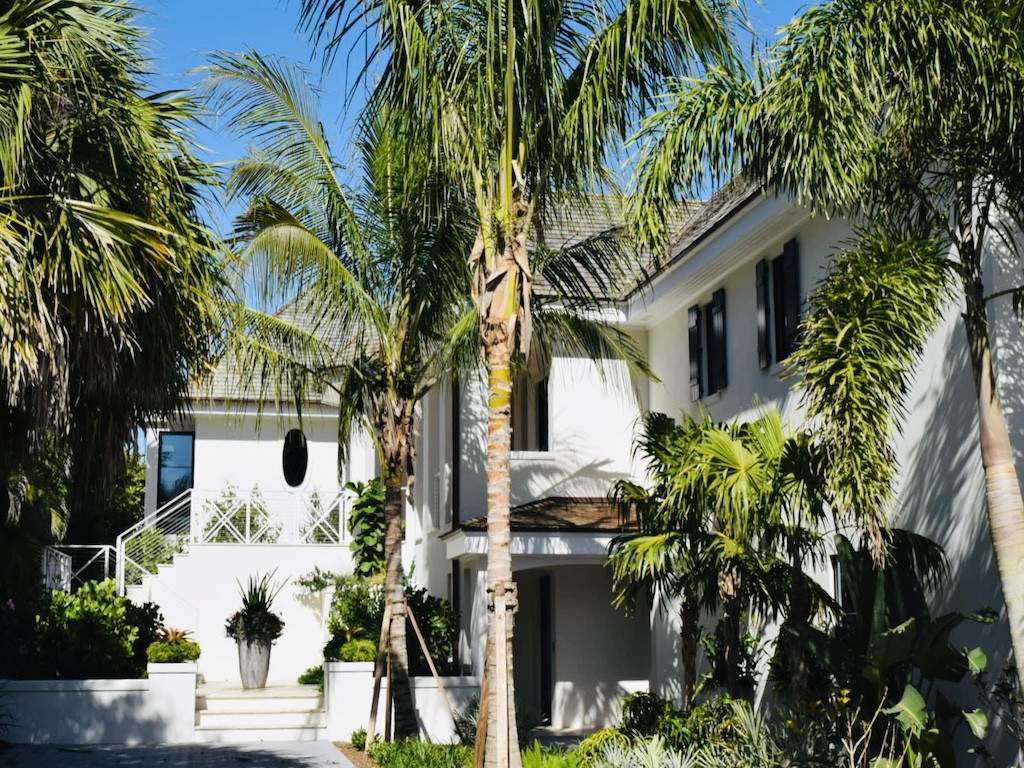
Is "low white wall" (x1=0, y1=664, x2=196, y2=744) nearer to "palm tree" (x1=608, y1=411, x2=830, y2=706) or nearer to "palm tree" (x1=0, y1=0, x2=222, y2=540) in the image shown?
"palm tree" (x1=0, y1=0, x2=222, y2=540)

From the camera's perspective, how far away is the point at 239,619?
72.3 feet

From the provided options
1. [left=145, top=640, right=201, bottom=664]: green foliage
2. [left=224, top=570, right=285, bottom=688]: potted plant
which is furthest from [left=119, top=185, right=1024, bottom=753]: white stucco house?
[left=145, top=640, right=201, bottom=664]: green foliage

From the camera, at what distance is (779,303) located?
53.3 feet

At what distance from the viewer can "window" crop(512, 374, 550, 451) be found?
22266mm

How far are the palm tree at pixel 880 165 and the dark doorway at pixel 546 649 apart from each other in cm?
1148

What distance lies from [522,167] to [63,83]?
4163 millimetres

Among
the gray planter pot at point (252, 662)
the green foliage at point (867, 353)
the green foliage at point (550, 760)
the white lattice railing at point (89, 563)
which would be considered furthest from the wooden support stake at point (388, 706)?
the white lattice railing at point (89, 563)

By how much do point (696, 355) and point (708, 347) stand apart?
38cm

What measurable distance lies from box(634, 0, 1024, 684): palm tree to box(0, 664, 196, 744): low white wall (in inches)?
448

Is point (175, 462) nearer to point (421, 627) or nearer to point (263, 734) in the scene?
point (421, 627)

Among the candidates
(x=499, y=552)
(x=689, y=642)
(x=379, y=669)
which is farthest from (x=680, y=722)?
(x=379, y=669)

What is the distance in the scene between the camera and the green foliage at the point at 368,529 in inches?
961

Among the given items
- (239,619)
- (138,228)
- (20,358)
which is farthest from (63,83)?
(239,619)

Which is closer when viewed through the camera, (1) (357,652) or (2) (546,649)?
(1) (357,652)
